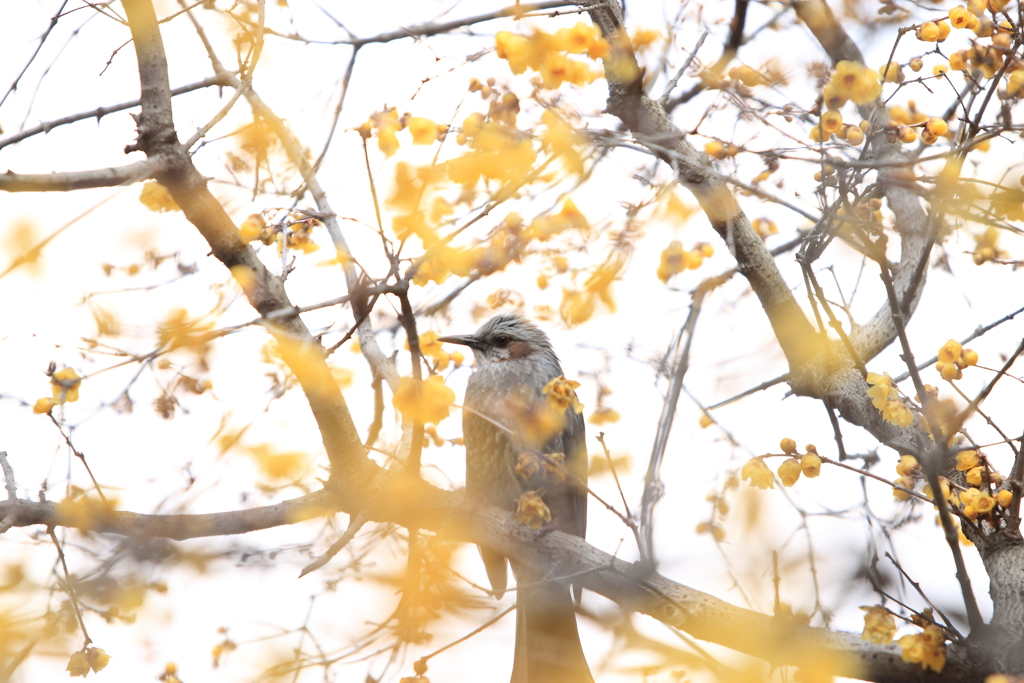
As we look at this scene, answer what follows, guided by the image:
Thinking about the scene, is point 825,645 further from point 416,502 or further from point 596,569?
point 416,502

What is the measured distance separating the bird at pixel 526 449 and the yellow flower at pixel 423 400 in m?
1.10

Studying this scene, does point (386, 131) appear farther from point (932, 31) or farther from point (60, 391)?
point (932, 31)

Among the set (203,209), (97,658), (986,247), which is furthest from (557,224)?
(97,658)

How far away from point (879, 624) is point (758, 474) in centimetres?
59

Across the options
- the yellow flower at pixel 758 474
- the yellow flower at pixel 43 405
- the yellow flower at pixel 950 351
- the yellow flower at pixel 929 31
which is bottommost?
the yellow flower at pixel 758 474

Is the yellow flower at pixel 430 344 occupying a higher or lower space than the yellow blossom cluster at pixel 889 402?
higher

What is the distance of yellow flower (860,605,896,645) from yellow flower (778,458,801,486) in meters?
0.46

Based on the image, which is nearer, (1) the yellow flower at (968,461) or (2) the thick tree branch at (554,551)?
(2) the thick tree branch at (554,551)

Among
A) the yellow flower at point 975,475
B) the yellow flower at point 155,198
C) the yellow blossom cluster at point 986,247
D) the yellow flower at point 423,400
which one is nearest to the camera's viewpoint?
the yellow flower at point 423,400

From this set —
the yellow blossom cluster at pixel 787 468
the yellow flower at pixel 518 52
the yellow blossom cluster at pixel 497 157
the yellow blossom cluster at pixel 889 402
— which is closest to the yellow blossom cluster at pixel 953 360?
the yellow blossom cluster at pixel 889 402

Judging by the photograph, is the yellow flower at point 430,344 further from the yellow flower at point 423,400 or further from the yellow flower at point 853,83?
the yellow flower at point 853,83

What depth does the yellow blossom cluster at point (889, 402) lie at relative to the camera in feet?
9.59

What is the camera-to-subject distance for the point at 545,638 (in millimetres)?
4375

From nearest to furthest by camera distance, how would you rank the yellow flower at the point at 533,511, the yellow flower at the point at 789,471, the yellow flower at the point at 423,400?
the yellow flower at the point at 423,400
the yellow flower at the point at 789,471
the yellow flower at the point at 533,511
